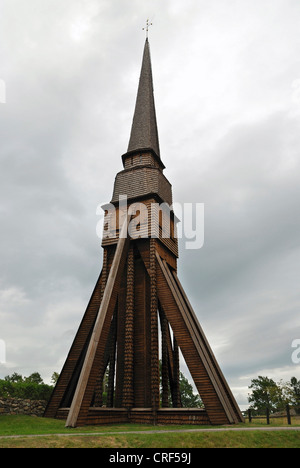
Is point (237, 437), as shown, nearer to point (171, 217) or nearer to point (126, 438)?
point (126, 438)

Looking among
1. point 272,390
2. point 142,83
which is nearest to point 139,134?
point 142,83

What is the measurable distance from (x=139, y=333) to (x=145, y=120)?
1490cm

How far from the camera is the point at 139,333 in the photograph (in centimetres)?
1800

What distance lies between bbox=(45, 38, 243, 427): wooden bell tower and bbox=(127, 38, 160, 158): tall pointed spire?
39 cm

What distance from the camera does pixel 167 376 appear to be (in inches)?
777

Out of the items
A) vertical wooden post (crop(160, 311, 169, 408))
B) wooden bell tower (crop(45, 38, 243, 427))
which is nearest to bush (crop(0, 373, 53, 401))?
wooden bell tower (crop(45, 38, 243, 427))

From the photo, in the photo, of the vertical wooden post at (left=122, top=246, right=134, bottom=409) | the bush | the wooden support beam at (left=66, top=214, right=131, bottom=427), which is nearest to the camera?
the wooden support beam at (left=66, top=214, right=131, bottom=427)

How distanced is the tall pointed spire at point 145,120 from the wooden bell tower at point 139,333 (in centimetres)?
39

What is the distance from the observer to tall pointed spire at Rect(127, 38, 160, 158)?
2408 cm

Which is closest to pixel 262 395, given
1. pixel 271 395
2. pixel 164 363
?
pixel 271 395

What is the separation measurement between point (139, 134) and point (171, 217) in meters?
6.52

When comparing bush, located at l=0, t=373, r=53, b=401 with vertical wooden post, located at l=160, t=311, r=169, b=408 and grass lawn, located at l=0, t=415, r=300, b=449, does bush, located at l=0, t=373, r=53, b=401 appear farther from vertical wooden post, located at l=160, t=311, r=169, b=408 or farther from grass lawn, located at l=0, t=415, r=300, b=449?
grass lawn, located at l=0, t=415, r=300, b=449

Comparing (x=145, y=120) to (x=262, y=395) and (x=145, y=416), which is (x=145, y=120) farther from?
(x=262, y=395)

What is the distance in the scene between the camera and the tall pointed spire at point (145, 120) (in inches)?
948
